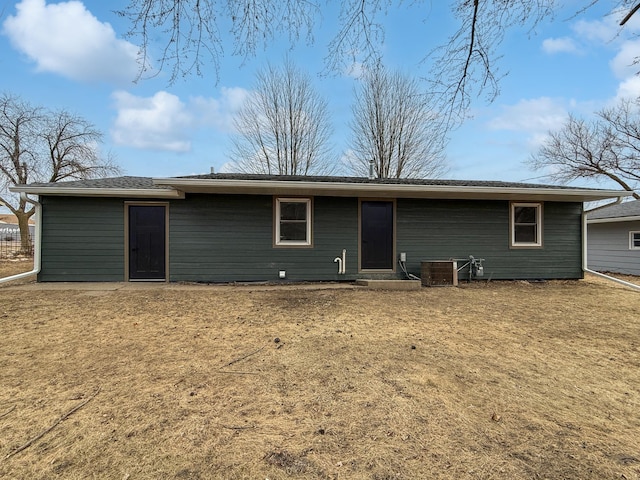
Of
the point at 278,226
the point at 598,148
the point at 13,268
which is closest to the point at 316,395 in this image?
the point at 278,226

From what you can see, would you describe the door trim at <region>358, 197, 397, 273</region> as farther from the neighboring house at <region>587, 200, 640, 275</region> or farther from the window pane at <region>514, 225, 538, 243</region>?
the neighboring house at <region>587, 200, 640, 275</region>

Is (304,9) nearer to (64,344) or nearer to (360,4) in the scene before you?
(360,4)

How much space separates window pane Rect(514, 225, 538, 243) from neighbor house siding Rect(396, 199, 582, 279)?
239mm

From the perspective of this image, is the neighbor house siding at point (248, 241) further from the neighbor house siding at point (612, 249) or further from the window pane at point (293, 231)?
the neighbor house siding at point (612, 249)

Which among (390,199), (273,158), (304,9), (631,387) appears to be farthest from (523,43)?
(273,158)

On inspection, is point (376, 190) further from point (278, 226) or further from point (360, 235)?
point (278, 226)

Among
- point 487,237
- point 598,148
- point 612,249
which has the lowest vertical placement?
point 612,249

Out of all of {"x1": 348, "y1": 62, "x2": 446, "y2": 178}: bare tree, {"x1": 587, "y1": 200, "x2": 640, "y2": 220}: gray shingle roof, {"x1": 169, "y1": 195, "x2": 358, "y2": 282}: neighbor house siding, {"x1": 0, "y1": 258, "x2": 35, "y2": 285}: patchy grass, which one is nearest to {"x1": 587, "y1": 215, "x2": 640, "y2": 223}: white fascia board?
{"x1": 587, "y1": 200, "x2": 640, "y2": 220}: gray shingle roof

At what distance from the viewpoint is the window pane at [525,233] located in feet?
29.2

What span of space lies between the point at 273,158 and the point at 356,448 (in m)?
18.3

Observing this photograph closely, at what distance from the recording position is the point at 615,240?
40.8ft

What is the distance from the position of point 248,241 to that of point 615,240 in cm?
1364

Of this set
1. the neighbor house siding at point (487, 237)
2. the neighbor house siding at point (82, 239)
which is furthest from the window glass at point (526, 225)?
the neighbor house siding at point (82, 239)

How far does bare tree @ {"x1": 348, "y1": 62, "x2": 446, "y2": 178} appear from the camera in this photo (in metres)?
17.3
